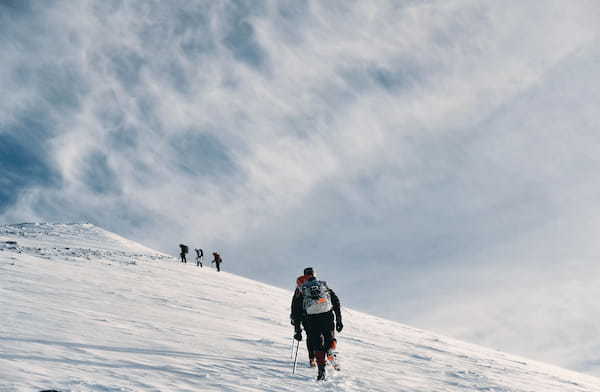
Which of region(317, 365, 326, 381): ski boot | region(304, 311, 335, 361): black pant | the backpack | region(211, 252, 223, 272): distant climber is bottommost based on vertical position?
region(317, 365, 326, 381): ski boot

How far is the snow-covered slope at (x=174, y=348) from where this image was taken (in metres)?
A: 5.98

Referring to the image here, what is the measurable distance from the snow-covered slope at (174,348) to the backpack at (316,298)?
116 centimetres

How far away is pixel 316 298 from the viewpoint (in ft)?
26.3

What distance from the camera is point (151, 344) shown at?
8023 mm

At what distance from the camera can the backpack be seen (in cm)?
800

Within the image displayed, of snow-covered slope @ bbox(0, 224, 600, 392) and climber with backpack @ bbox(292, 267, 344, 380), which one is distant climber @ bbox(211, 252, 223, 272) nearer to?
snow-covered slope @ bbox(0, 224, 600, 392)

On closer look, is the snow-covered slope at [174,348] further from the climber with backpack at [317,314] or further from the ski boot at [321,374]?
the climber with backpack at [317,314]

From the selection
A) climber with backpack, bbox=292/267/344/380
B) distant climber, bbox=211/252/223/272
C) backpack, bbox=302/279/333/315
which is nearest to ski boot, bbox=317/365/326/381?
climber with backpack, bbox=292/267/344/380

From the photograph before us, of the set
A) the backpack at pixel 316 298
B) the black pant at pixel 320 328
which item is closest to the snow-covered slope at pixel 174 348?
the black pant at pixel 320 328

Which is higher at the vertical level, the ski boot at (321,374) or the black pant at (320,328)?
the black pant at (320,328)

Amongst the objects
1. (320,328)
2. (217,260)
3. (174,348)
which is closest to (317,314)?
(320,328)

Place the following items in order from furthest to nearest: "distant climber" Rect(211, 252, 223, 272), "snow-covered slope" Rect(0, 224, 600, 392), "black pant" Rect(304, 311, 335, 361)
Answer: "distant climber" Rect(211, 252, 223, 272) < "black pant" Rect(304, 311, 335, 361) < "snow-covered slope" Rect(0, 224, 600, 392)

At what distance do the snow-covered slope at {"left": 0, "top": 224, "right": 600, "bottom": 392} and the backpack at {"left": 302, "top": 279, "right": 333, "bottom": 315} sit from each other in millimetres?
1165

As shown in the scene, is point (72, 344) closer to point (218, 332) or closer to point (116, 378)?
point (116, 378)
